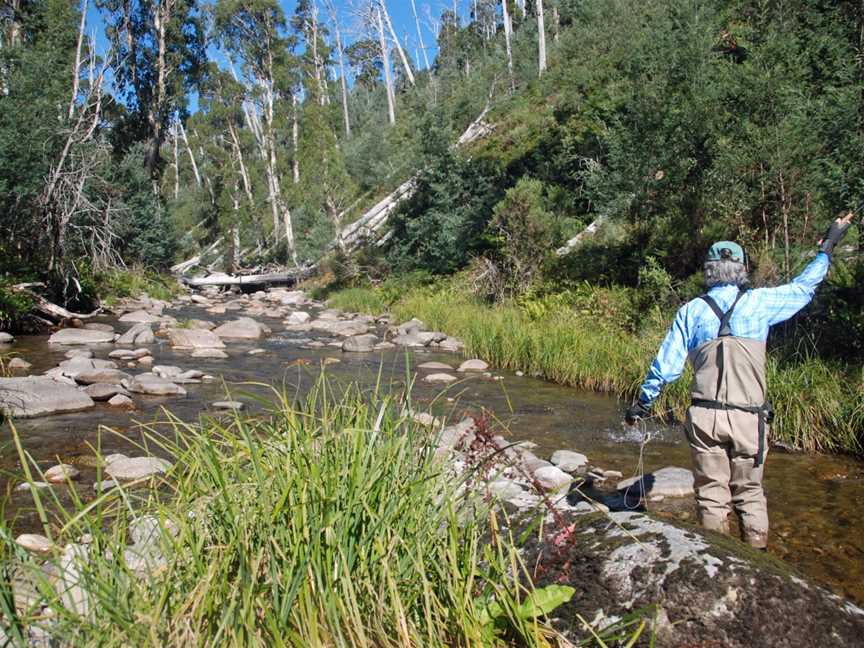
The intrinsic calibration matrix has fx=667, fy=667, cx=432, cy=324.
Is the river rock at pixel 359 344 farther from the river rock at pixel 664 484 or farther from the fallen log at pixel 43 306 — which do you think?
the river rock at pixel 664 484

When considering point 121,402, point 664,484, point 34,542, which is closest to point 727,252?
point 664,484

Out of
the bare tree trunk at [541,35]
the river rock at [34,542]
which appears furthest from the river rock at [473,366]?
the bare tree trunk at [541,35]

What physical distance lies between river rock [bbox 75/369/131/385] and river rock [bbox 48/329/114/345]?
13.6ft

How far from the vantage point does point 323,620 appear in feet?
7.42

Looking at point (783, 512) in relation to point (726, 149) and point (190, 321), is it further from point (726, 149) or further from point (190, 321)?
point (190, 321)

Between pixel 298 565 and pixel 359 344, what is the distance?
38.9ft

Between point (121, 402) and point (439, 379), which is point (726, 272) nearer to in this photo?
point (439, 379)

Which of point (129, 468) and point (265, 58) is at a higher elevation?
point (265, 58)

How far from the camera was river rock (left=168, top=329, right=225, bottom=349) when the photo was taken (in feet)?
44.9

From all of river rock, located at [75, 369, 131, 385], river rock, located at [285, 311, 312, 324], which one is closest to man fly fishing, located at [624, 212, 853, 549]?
river rock, located at [75, 369, 131, 385]

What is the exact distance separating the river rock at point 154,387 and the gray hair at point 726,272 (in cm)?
748

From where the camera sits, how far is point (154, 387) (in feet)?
30.7

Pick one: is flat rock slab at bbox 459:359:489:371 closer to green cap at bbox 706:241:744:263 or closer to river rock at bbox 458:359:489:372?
river rock at bbox 458:359:489:372

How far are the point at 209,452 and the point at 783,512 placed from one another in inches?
192
